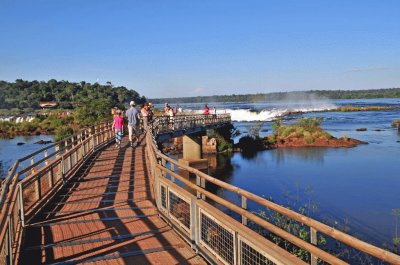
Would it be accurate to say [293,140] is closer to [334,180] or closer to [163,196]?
[334,180]

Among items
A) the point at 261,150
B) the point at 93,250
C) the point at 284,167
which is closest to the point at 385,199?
the point at 284,167

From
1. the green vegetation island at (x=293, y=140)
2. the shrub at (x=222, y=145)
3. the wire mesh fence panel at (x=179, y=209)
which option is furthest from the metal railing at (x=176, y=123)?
the wire mesh fence panel at (x=179, y=209)

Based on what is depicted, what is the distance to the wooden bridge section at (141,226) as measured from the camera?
4711 millimetres

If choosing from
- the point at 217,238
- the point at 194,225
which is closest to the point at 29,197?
the point at 194,225

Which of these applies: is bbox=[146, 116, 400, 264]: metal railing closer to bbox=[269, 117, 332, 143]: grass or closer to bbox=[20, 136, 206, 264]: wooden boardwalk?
bbox=[20, 136, 206, 264]: wooden boardwalk

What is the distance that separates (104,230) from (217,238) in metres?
2.63

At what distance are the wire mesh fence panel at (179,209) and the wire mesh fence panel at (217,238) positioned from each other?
716 mm

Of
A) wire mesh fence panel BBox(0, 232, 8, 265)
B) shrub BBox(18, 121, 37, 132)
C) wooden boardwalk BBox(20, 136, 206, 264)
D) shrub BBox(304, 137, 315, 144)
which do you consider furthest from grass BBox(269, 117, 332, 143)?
shrub BBox(18, 121, 37, 132)

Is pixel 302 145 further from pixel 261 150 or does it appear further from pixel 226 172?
pixel 226 172

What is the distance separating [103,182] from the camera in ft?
41.9

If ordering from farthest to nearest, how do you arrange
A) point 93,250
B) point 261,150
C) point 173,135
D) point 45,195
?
point 261,150 → point 173,135 → point 45,195 → point 93,250

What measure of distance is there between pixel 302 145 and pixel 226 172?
55.6ft

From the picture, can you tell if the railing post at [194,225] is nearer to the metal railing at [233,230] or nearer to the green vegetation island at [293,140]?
the metal railing at [233,230]

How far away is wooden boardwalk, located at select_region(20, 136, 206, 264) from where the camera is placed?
21.1 feet
